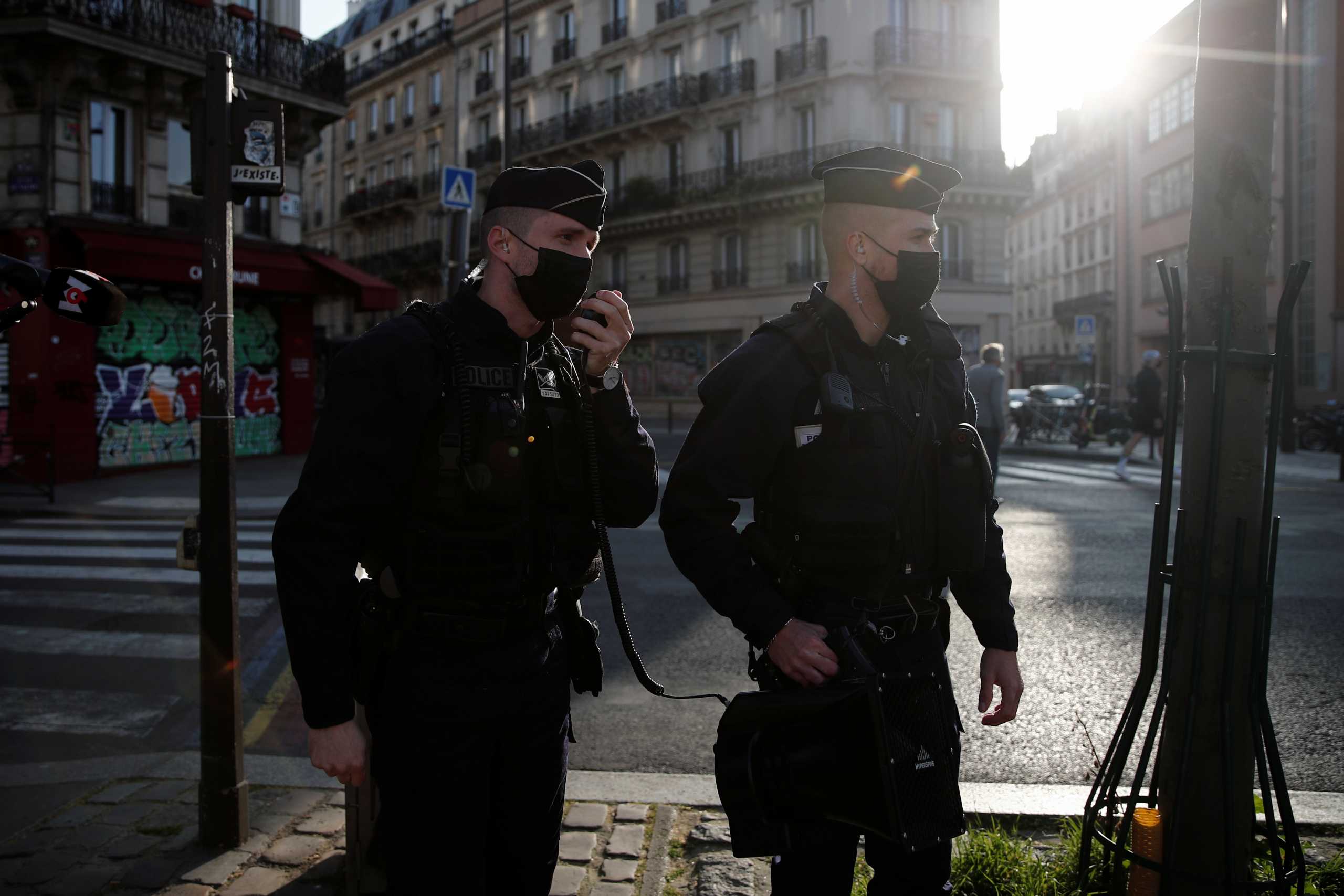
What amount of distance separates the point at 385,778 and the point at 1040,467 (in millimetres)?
16633

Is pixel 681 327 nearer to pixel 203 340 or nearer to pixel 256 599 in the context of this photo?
pixel 256 599

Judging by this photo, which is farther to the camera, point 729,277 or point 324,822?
point 729,277

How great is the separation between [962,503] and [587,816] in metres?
→ 1.90

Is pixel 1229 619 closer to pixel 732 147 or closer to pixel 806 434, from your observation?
pixel 806 434

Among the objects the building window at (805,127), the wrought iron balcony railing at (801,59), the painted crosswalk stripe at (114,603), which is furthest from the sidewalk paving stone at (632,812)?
the wrought iron balcony railing at (801,59)

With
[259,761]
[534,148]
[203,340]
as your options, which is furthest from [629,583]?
[534,148]

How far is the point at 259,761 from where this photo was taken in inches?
163

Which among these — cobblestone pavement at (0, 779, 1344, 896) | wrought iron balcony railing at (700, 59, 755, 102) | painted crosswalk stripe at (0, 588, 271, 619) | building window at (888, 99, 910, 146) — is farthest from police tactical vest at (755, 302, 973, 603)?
wrought iron balcony railing at (700, 59, 755, 102)

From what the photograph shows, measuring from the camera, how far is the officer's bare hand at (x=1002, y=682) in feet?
7.94

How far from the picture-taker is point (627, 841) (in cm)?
329

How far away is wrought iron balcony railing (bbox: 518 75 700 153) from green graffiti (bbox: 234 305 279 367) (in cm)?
1918

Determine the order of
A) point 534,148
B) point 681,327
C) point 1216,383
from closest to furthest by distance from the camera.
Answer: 1. point 1216,383
2. point 681,327
3. point 534,148

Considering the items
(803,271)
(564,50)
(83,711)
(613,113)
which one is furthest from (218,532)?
(564,50)

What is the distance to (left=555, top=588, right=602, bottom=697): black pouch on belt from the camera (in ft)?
7.61
